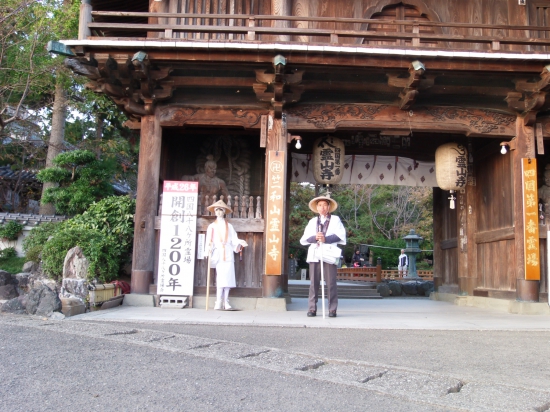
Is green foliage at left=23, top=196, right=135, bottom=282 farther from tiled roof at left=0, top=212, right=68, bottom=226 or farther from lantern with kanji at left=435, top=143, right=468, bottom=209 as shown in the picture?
lantern with kanji at left=435, top=143, right=468, bottom=209

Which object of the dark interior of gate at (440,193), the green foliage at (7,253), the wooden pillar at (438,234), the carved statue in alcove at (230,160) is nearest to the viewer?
the dark interior of gate at (440,193)

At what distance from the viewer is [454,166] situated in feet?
35.1

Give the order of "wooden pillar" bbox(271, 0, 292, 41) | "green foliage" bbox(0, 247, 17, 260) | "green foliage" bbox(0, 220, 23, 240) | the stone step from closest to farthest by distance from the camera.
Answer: "wooden pillar" bbox(271, 0, 292, 41), "green foliage" bbox(0, 247, 17, 260), "green foliage" bbox(0, 220, 23, 240), the stone step

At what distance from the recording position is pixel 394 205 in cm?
3022

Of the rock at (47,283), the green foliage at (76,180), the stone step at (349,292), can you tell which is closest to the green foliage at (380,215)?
the stone step at (349,292)

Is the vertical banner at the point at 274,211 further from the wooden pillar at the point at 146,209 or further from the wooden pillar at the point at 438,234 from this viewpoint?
the wooden pillar at the point at 438,234

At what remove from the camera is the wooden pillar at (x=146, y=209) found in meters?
9.18

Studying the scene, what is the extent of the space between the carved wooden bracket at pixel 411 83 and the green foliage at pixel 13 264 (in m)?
9.04

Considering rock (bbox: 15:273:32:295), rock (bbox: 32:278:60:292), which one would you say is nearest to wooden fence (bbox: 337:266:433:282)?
rock (bbox: 15:273:32:295)

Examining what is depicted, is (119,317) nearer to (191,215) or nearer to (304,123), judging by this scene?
(191,215)

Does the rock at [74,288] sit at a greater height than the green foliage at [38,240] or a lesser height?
lesser

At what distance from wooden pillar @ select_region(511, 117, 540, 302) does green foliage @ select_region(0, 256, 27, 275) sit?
1047 centimetres

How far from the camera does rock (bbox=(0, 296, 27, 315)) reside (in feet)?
23.5

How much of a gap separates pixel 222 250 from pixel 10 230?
7.00 metres
